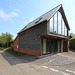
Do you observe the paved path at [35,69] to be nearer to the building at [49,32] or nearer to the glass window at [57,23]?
the building at [49,32]

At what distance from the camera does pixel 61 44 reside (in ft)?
41.7

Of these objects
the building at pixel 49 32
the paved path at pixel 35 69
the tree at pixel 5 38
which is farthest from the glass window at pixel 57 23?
the tree at pixel 5 38


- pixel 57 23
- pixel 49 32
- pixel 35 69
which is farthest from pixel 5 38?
pixel 35 69

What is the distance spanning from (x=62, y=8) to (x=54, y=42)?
21.0 feet

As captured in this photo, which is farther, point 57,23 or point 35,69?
point 57,23

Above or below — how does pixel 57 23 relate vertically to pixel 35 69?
above

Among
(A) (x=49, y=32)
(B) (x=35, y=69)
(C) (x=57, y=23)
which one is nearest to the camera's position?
(B) (x=35, y=69)

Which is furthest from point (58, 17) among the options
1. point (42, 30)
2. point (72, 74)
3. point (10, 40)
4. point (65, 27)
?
point (10, 40)

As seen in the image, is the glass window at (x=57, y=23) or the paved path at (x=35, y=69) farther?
the glass window at (x=57, y=23)

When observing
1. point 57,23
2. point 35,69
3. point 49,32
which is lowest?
point 35,69

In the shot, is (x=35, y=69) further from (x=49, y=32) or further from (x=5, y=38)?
(x=5, y=38)

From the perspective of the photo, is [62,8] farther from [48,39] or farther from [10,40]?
[10,40]

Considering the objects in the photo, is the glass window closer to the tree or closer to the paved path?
the paved path

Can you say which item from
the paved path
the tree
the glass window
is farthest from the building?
the tree
